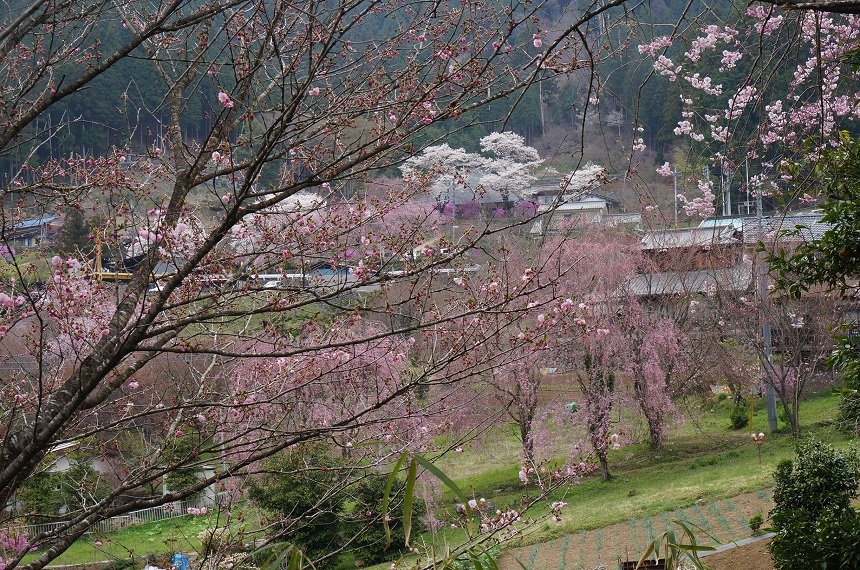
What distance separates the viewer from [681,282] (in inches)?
646

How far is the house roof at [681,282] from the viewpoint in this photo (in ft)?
53.2

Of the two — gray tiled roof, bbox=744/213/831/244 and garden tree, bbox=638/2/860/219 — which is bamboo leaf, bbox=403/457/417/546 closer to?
garden tree, bbox=638/2/860/219

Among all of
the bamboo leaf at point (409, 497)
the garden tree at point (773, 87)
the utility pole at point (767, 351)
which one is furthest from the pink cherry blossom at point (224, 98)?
the utility pole at point (767, 351)

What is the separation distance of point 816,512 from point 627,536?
148 inches

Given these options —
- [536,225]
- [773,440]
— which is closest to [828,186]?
[773,440]

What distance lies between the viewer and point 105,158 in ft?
13.8

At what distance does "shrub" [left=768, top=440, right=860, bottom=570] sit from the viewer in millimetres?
4473

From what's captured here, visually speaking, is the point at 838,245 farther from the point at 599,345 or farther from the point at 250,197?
the point at 599,345

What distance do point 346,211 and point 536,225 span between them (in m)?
17.6

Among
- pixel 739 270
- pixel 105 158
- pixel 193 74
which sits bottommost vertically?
pixel 739 270

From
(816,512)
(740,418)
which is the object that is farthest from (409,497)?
(740,418)

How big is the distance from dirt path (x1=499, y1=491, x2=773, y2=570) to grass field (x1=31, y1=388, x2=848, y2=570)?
0.8 inches

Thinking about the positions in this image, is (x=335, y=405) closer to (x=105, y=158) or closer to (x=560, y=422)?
(x=560, y=422)

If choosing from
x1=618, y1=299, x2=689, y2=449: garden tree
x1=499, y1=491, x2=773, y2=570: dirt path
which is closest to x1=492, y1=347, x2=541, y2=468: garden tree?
x1=618, y1=299, x2=689, y2=449: garden tree
